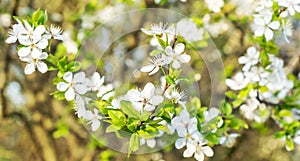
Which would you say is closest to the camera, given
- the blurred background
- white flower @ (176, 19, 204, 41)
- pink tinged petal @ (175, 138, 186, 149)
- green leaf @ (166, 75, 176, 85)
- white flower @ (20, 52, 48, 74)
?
green leaf @ (166, 75, 176, 85)

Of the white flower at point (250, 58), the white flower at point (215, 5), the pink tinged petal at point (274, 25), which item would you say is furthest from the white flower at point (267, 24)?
the white flower at point (215, 5)

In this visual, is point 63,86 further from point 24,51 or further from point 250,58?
point 250,58

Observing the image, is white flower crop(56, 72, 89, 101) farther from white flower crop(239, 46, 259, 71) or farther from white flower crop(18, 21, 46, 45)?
white flower crop(239, 46, 259, 71)

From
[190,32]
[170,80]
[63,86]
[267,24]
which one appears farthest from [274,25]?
[63,86]

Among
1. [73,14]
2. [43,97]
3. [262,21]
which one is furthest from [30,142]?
[262,21]

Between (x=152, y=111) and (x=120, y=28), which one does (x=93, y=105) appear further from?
(x=120, y=28)

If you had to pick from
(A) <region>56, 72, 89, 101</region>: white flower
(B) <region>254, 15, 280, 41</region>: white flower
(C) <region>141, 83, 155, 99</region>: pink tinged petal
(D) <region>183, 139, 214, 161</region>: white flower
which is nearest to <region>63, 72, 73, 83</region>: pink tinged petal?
(A) <region>56, 72, 89, 101</region>: white flower

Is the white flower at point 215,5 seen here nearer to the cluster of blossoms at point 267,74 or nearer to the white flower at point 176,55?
the cluster of blossoms at point 267,74
